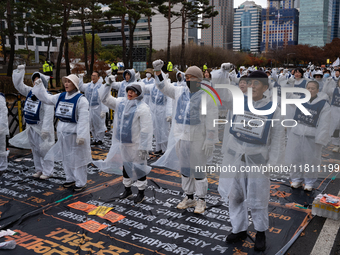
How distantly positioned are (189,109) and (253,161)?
1329 millimetres

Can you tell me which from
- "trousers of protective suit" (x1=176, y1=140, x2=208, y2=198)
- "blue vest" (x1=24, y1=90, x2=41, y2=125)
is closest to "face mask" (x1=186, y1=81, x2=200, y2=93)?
"trousers of protective suit" (x1=176, y1=140, x2=208, y2=198)

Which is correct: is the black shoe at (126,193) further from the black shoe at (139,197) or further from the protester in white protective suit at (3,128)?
the protester in white protective suit at (3,128)

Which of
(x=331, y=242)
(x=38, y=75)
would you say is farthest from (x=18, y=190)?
(x=331, y=242)

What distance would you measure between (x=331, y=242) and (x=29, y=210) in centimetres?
400

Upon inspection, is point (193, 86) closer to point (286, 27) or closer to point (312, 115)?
point (312, 115)

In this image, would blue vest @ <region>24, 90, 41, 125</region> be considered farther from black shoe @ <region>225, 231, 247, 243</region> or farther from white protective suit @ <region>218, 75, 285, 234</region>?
black shoe @ <region>225, 231, 247, 243</region>

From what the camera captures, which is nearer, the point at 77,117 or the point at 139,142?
the point at 139,142

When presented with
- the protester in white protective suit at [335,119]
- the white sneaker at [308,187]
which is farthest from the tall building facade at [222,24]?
the white sneaker at [308,187]

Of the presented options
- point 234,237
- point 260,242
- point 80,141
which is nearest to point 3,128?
point 80,141

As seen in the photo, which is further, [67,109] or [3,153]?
[3,153]

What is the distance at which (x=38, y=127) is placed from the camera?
20.1 ft

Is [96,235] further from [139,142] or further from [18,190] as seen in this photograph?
[18,190]

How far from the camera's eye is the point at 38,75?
5973mm

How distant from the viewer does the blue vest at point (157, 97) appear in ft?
27.6
